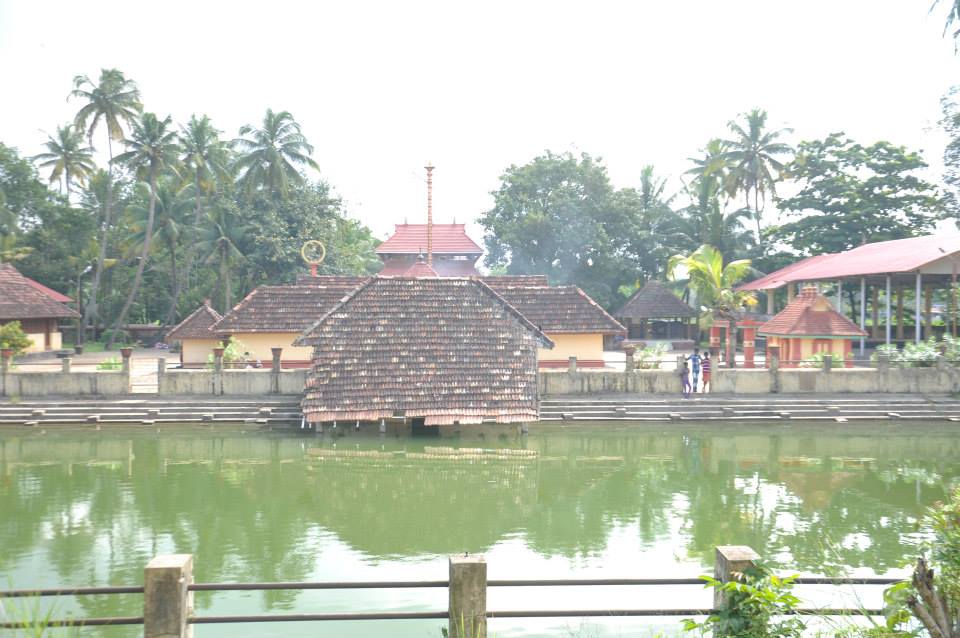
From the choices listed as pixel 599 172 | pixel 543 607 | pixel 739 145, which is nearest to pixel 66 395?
pixel 543 607

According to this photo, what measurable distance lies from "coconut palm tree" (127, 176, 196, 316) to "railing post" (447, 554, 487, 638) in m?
33.7

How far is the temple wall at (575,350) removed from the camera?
72.3 feet

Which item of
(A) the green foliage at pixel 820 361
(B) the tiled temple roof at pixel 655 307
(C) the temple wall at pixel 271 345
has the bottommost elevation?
(A) the green foliage at pixel 820 361

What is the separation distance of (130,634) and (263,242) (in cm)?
2883

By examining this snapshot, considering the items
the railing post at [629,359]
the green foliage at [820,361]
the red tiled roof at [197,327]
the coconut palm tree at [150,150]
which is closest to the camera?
the railing post at [629,359]

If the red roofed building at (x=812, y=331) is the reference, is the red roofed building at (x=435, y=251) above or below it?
above

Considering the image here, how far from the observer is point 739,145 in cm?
3812

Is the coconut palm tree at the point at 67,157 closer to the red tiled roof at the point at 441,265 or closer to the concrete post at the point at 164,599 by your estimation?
the red tiled roof at the point at 441,265

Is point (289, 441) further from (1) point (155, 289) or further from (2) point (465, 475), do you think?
(1) point (155, 289)

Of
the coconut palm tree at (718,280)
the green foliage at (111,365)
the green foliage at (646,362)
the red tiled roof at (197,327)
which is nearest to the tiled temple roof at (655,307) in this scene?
the coconut palm tree at (718,280)

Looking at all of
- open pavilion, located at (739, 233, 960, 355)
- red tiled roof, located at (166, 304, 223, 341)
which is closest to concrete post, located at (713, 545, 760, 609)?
open pavilion, located at (739, 233, 960, 355)

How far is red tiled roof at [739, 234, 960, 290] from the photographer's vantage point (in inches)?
927

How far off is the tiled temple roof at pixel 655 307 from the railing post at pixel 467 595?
3106 cm

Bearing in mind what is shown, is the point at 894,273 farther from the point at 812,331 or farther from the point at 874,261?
the point at 812,331
